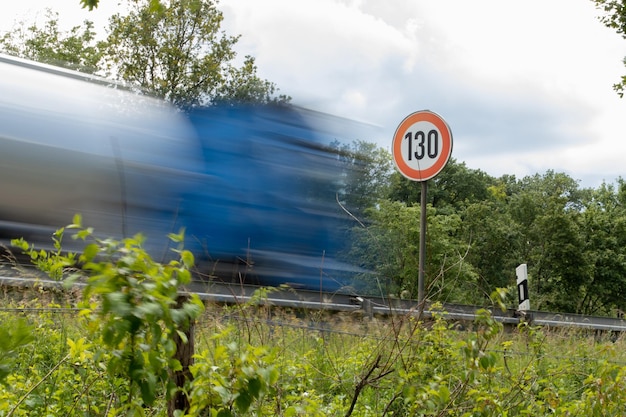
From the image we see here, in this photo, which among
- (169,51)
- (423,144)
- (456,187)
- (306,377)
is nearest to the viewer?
(306,377)

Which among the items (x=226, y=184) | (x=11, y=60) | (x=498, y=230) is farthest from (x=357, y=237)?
(x=498, y=230)

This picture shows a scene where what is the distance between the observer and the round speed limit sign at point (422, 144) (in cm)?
715

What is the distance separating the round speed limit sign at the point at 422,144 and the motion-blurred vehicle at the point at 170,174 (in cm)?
279

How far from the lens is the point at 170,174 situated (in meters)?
10.2

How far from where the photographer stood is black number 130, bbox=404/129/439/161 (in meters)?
7.24

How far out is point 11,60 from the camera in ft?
31.6

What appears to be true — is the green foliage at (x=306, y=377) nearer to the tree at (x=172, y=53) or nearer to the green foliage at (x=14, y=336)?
the green foliage at (x=14, y=336)

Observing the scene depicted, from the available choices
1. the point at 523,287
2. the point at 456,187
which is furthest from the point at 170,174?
the point at 456,187

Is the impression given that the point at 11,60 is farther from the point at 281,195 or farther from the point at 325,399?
the point at 325,399

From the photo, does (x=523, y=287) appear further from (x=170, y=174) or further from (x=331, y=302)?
(x=170, y=174)

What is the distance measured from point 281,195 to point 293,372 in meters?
7.21

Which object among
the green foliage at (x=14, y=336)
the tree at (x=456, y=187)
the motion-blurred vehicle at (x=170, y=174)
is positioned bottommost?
the green foliage at (x=14, y=336)

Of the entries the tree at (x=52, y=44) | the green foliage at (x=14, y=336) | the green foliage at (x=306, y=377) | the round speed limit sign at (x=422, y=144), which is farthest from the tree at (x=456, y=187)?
the green foliage at (x=14, y=336)

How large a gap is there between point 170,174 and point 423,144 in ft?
13.9
